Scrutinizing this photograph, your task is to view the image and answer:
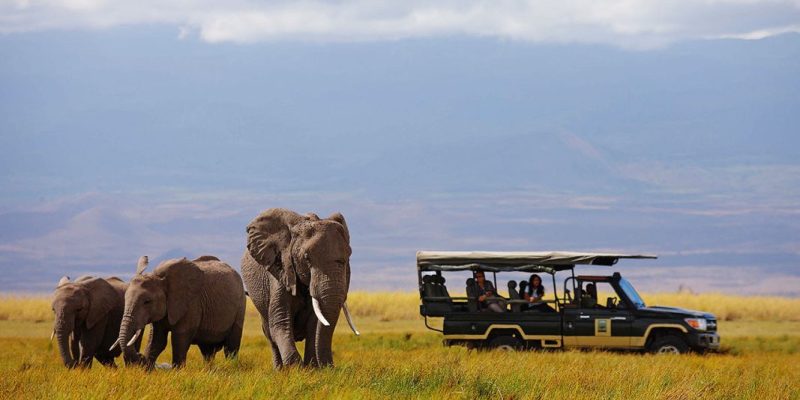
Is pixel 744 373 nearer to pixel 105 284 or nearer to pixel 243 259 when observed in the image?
pixel 243 259

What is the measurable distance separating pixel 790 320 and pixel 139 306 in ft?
131

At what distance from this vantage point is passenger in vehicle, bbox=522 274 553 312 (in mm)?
29203

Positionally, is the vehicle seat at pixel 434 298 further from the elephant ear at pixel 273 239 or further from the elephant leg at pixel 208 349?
the elephant ear at pixel 273 239

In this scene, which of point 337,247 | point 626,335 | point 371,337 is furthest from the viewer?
point 371,337

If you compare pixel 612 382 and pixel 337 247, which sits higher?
pixel 337 247

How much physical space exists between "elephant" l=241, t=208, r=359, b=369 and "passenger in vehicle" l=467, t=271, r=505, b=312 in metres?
9.81

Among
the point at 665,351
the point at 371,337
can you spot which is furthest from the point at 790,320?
the point at 665,351

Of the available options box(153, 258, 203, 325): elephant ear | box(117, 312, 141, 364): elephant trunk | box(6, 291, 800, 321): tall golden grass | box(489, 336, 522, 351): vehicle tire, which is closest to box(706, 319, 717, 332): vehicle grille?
box(489, 336, 522, 351): vehicle tire

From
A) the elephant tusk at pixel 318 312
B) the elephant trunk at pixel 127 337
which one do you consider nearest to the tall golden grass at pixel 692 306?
the elephant trunk at pixel 127 337

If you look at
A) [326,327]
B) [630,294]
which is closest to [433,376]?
[326,327]

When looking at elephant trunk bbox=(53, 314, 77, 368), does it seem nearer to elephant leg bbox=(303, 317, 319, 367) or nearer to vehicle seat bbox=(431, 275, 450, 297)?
elephant leg bbox=(303, 317, 319, 367)

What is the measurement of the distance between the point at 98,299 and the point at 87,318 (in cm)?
35

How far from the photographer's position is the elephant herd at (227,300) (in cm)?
1845

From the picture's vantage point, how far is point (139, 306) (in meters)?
20.6
